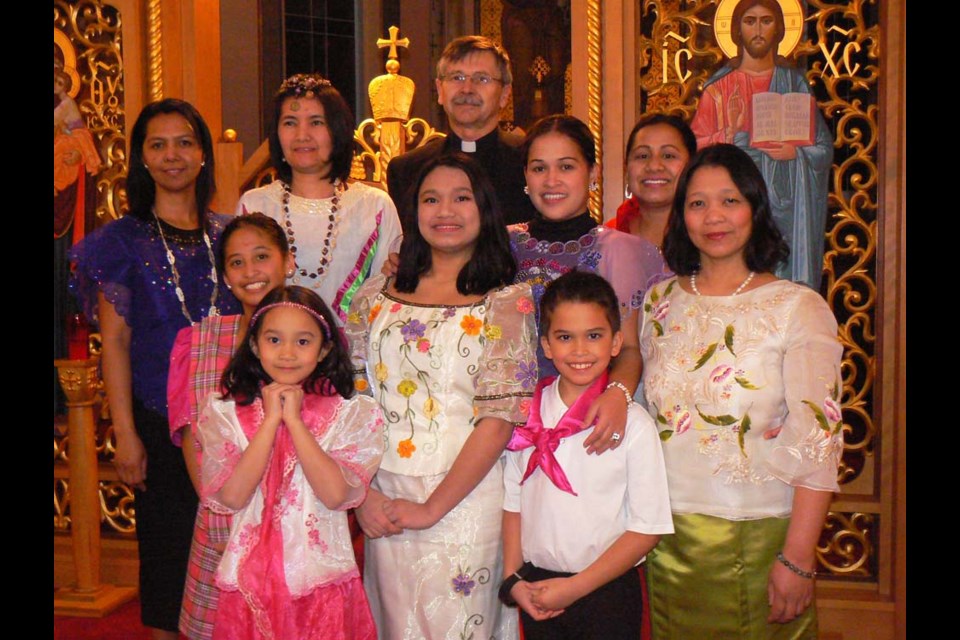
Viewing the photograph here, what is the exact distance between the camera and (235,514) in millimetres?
2066

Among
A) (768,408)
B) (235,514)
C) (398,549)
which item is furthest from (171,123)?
(768,408)

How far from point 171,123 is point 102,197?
1.41m

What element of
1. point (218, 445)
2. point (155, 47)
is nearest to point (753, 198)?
point (218, 445)

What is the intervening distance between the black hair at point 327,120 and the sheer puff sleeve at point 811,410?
134 cm

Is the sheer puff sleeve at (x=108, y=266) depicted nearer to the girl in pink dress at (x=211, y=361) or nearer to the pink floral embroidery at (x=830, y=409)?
the girl in pink dress at (x=211, y=361)

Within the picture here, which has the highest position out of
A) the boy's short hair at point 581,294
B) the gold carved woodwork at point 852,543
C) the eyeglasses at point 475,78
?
the eyeglasses at point 475,78

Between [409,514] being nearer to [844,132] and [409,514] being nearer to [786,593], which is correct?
[786,593]

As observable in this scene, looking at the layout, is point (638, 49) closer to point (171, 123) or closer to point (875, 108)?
point (875, 108)

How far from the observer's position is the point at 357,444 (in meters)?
2.03

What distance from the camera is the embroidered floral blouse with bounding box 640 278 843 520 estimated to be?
6.11 ft

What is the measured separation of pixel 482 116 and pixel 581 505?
1.39m

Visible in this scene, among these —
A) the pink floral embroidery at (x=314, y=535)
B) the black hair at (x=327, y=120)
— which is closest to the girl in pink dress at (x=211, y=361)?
the pink floral embroidery at (x=314, y=535)

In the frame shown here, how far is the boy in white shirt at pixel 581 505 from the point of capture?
191 centimetres

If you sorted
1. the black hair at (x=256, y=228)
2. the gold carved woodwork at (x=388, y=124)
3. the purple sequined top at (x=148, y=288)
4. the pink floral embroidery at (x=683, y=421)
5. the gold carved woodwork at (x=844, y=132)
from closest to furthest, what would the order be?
the pink floral embroidery at (x=683, y=421) → the black hair at (x=256, y=228) → the purple sequined top at (x=148, y=288) → the gold carved woodwork at (x=844, y=132) → the gold carved woodwork at (x=388, y=124)
